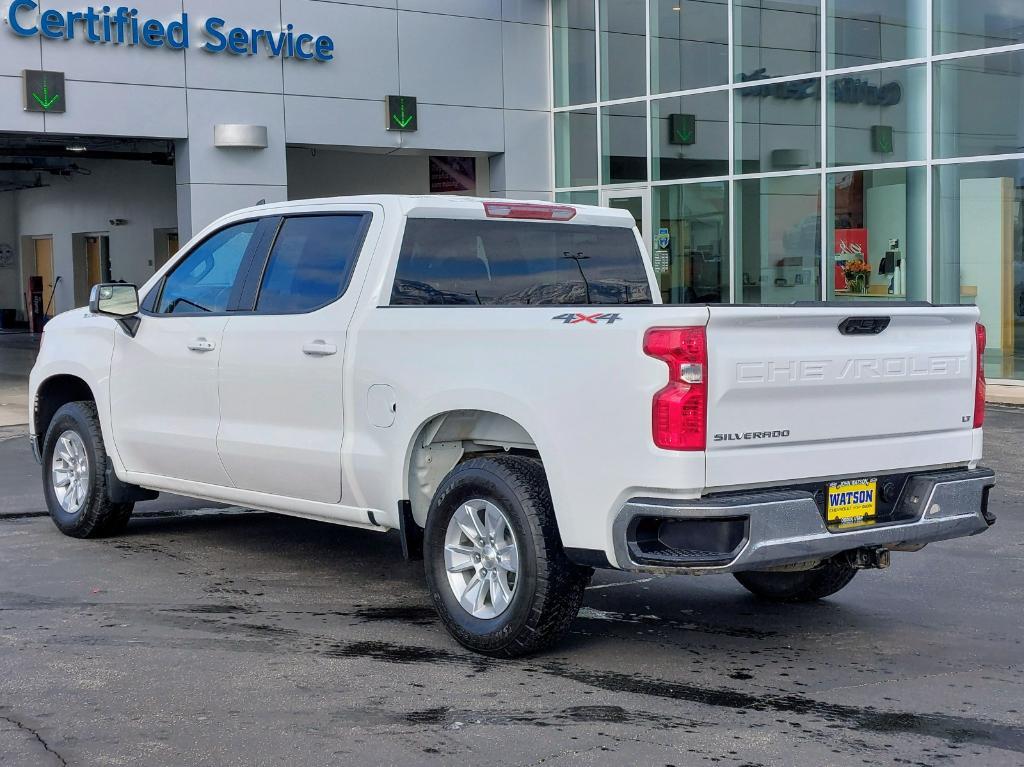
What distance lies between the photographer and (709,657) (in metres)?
5.80

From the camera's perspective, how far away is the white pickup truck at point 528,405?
203 inches

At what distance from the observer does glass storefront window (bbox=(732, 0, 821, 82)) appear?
19.6 meters

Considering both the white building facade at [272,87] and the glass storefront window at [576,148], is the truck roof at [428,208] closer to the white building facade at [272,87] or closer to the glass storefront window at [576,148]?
the white building facade at [272,87]

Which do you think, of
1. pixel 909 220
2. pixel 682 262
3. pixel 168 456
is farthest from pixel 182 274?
pixel 682 262

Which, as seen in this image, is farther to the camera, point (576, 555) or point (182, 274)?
point (182, 274)

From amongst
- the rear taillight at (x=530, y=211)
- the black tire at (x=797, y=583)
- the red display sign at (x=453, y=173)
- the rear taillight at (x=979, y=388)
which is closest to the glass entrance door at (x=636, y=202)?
the red display sign at (x=453, y=173)

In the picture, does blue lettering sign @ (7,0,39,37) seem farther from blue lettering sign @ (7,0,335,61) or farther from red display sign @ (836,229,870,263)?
red display sign @ (836,229,870,263)

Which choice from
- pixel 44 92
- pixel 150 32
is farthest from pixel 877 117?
pixel 44 92

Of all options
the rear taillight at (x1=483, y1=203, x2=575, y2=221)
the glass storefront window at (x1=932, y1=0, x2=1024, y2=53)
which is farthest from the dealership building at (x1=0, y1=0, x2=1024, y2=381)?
the rear taillight at (x1=483, y1=203, x2=575, y2=221)

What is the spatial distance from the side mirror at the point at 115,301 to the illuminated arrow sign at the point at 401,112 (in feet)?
47.4

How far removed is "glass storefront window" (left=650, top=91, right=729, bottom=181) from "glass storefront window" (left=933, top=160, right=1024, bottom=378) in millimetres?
4019

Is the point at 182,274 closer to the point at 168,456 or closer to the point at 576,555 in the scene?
the point at 168,456

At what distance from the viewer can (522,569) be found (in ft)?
18.1

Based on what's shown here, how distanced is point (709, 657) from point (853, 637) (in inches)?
30.4
